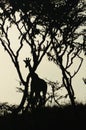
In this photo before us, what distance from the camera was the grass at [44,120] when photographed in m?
22.3

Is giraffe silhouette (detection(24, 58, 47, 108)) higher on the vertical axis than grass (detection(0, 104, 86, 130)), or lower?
higher

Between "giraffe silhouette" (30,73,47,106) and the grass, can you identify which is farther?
"giraffe silhouette" (30,73,47,106)

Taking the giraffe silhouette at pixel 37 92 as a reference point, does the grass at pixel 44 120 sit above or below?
below

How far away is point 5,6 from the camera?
31.8 m

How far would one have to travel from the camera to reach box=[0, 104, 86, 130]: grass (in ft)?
73.2

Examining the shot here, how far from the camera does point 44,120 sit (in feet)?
76.6

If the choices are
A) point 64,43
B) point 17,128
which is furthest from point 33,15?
point 17,128

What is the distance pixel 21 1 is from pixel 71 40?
4592mm

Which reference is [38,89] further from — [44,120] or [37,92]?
[44,120]

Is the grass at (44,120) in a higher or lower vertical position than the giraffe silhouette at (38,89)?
lower

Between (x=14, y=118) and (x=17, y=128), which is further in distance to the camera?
(x=14, y=118)

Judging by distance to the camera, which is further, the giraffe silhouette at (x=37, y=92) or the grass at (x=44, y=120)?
the giraffe silhouette at (x=37, y=92)

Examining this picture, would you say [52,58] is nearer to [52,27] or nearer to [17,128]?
[52,27]

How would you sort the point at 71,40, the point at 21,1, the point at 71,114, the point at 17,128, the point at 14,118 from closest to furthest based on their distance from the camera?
1. the point at 17,128
2. the point at 14,118
3. the point at 71,114
4. the point at 21,1
5. the point at 71,40
